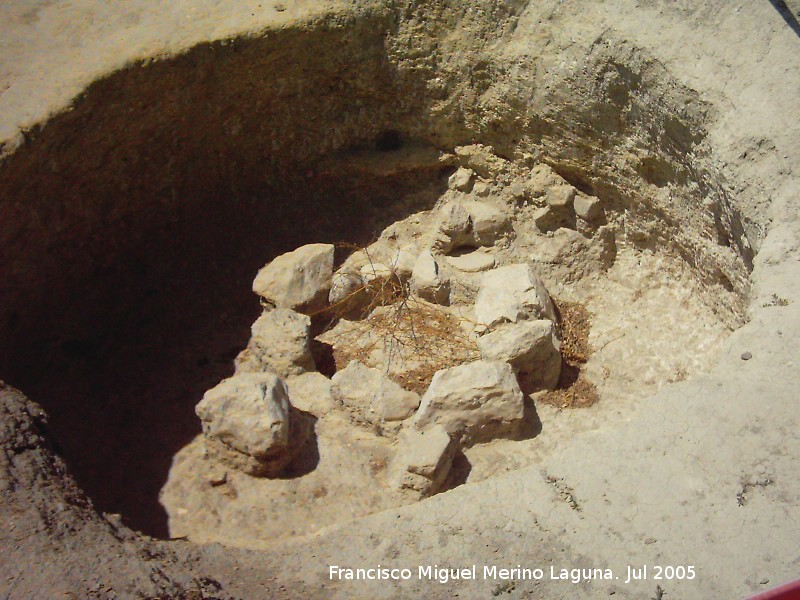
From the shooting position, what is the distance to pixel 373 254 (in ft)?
17.9

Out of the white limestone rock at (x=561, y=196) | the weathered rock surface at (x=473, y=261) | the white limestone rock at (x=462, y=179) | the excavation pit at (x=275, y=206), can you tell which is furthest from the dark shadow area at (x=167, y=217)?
the white limestone rock at (x=561, y=196)

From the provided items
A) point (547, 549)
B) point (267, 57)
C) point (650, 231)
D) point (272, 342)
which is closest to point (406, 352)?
point (272, 342)

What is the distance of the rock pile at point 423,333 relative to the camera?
403 centimetres

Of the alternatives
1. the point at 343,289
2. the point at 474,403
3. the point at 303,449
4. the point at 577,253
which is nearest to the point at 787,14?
the point at 577,253

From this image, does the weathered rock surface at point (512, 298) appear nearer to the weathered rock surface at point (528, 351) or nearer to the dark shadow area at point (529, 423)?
the weathered rock surface at point (528, 351)

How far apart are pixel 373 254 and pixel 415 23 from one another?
1.49 meters

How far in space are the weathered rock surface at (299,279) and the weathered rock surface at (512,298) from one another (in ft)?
3.18

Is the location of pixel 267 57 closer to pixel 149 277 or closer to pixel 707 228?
pixel 149 277

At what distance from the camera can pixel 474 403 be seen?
4.01 meters

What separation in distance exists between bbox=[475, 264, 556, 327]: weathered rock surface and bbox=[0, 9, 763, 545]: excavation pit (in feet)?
1.48

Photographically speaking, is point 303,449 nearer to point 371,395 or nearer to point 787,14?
point 371,395

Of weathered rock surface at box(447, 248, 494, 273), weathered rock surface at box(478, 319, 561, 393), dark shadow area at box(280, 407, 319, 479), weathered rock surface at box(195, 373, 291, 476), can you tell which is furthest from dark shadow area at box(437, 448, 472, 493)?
weathered rock surface at box(447, 248, 494, 273)

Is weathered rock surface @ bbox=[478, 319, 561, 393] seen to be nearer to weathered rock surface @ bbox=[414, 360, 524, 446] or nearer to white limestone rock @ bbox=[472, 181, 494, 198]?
weathered rock surface @ bbox=[414, 360, 524, 446]

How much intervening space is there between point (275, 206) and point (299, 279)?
84 centimetres
